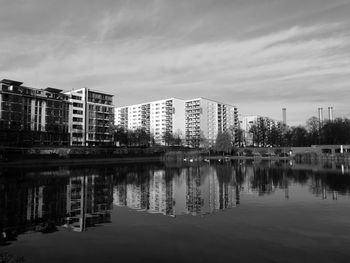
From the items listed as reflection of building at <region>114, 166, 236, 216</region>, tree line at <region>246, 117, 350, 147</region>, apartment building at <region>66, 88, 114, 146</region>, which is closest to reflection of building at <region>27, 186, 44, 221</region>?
reflection of building at <region>114, 166, 236, 216</region>

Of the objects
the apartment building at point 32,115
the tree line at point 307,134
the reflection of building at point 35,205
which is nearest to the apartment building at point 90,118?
the apartment building at point 32,115

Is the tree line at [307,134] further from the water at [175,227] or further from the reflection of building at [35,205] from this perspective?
the reflection of building at [35,205]

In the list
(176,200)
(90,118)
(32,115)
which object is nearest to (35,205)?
(176,200)

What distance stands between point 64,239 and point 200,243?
21.3 feet

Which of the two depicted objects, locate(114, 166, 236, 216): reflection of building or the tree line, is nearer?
locate(114, 166, 236, 216): reflection of building

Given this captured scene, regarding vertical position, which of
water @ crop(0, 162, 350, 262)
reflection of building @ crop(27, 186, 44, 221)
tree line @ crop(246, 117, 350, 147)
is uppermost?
tree line @ crop(246, 117, 350, 147)

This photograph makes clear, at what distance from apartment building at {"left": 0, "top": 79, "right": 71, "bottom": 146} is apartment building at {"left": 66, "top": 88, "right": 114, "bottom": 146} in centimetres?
488

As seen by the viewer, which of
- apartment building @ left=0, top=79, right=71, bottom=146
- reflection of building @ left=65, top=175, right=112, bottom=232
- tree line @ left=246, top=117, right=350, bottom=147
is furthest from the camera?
tree line @ left=246, top=117, right=350, bottom=147

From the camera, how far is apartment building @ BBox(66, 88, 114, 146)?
137 metres

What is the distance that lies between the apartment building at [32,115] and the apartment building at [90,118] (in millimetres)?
4883

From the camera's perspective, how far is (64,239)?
1587cm

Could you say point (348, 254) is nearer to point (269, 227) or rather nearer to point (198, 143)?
point (269, 227)

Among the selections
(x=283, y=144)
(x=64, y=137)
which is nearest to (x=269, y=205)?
(x=64, y=137)

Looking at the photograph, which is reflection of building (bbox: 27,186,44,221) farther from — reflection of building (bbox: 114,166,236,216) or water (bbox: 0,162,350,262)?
reflection of building (bbox: 114,166,236,216)
